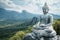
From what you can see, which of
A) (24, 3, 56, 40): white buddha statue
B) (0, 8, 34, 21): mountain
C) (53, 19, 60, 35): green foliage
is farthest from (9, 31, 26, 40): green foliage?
(24, 3, 56, 40): white buddha statue

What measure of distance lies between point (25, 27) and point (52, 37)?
3108 mm

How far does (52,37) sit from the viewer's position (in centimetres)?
584

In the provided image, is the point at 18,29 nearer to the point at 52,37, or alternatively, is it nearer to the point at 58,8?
the point at 58,8

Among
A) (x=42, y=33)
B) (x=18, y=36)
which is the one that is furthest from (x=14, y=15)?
(x=42, y=33)

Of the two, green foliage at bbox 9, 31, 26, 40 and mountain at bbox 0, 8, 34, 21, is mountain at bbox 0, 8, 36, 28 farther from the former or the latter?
green foliage at bbox 9, 31, 26, 40

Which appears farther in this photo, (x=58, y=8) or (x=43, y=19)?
(x=58, y=8)

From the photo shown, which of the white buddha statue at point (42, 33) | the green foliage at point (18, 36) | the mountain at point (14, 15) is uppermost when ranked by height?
the mountain at point (14, 15)

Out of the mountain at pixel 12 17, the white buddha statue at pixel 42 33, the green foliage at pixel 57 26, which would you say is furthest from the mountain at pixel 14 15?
the white buddha statue at pixel 42 33

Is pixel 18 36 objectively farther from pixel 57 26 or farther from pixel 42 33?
pixel 42 33

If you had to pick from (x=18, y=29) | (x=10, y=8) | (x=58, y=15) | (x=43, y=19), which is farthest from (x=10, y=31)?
(x=43, y=19)

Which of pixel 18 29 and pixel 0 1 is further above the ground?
pixel 0 1

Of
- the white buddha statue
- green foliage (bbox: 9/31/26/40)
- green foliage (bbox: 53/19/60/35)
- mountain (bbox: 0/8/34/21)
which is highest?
mountain (bbox: 0/8/34/21)

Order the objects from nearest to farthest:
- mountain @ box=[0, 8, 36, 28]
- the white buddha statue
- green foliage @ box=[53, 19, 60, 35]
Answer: the white buddha statue → green foliage @ box=[53, 19, 60, 35] → mountain @ box=[0, 8, 36, 28]

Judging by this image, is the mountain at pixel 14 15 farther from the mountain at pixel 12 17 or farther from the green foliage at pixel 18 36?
the green foliage at pixel 18 36
